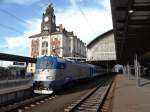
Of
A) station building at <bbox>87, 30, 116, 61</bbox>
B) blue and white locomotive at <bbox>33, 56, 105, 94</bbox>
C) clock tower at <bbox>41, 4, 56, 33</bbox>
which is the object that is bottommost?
blue and white locomotive at <bbox>33, 56, 105, 94</bbox>

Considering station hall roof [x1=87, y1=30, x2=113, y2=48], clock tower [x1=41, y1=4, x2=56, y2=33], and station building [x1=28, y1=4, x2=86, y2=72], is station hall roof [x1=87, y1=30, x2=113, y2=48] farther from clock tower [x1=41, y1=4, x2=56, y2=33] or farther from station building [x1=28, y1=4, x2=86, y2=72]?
clock tower [x1=41, y1=4, x2=56, y2=33]

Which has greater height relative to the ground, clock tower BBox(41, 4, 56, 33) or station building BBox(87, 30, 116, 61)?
clock tower BBox(41, 4, 56, 33)

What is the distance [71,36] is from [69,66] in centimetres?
8460

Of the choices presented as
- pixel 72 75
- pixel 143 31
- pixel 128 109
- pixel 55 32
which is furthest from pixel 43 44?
pixel 128 109

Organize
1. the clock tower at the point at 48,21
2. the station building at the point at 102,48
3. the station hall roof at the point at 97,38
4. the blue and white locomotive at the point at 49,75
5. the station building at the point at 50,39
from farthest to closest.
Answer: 1. the clock tower at the point at 48,21
2. the station building at the point at 50,39
3. the station hall roof at the point at 97,38
4. the station building at the point at 102,48
5. the blue and white locomotive at the point at 49,75

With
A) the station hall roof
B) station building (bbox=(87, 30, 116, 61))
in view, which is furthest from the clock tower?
station building (bbox=(87, 30, 116, 61))

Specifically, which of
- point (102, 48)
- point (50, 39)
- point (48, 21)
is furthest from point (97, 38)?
point (48, 21)

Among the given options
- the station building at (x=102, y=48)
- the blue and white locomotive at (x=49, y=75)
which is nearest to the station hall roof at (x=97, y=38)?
the station building at (x=102, y=48)

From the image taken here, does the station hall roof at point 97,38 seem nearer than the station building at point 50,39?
Yes

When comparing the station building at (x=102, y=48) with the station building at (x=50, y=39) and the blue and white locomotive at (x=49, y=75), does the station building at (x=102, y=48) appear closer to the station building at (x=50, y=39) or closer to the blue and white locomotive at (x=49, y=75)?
the station building at (x=50, y=39)

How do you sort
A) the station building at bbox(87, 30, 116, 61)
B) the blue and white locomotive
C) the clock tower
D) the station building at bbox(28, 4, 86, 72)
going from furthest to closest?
the clock tower < the station building at bbox(28, 4, 86, 72) < the station building at bbox(87, 30, 116, 61) < the blue and white locomotive

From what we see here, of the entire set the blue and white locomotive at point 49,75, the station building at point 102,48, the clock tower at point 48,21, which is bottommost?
the blue and white locomotive at point 49,75

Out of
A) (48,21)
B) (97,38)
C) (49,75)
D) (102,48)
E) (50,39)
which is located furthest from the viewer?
(48,21)

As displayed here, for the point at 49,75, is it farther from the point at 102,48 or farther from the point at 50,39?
the point at 50,39
